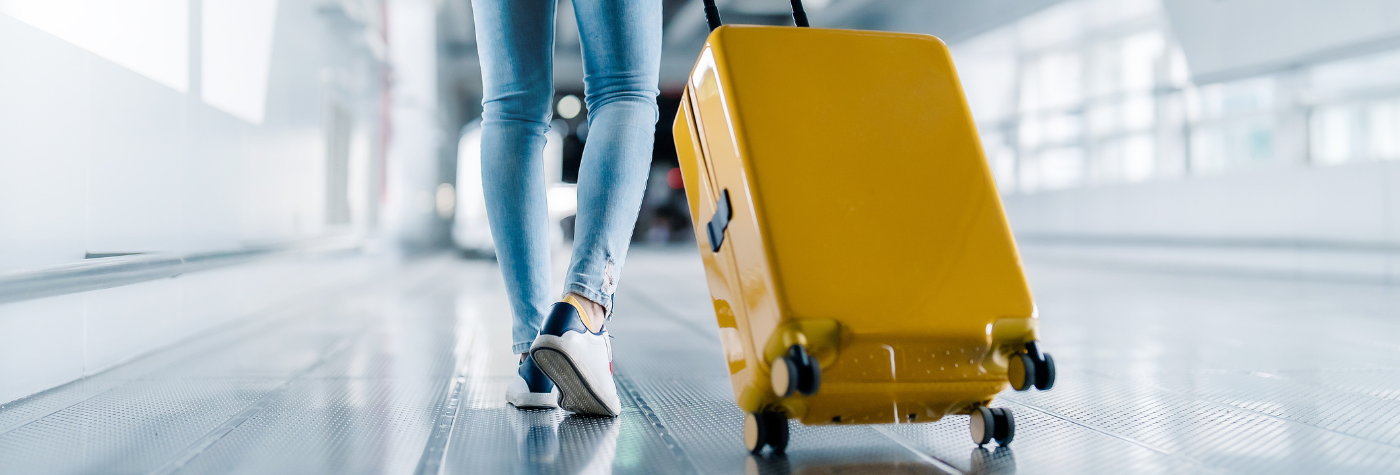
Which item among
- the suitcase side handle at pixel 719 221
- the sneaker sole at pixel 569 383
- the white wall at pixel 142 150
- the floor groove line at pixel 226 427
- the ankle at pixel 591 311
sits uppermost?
the white wall at pixel 142 150

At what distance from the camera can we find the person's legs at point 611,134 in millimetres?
1048

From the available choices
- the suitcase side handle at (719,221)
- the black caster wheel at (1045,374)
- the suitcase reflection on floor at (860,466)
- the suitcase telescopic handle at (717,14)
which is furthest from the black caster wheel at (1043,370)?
the suitcase telescopic handle at (717,14)

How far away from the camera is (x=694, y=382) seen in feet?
4.74

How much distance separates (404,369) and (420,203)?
25.4 feet

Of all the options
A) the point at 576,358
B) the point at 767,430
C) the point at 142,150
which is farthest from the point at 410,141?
the point at 767,430

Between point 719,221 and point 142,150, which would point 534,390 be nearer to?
point 719,221

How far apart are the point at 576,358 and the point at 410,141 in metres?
7.55

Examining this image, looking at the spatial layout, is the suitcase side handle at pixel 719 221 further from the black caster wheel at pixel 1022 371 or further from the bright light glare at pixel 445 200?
the bright light glare at pixel 445 200

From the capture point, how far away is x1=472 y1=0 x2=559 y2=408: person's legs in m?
1.10

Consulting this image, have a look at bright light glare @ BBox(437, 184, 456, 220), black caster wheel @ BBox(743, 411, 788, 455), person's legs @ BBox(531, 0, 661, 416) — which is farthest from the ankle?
bright light glare @ BBox(437, 184, 456, 220)

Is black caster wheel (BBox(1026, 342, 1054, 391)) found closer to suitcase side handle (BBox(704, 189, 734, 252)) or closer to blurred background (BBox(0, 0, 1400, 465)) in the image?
suitcase side handle (BBox(704, 189, 734, 252))

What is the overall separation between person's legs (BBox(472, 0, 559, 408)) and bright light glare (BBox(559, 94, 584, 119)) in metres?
19.4

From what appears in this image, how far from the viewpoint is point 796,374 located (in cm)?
75

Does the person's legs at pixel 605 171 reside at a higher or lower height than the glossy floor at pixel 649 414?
higher
